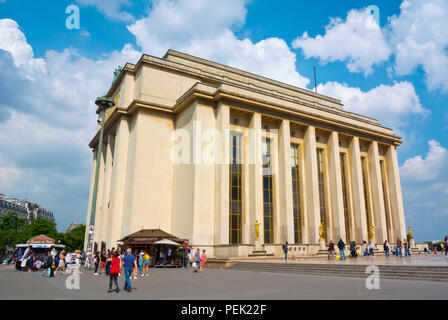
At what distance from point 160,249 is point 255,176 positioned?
453 inches

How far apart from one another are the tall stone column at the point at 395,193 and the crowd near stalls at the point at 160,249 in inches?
1198

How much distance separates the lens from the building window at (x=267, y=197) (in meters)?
33.1

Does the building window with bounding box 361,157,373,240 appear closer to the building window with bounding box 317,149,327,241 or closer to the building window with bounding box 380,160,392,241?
the building window with bounding box 380,160,392,241

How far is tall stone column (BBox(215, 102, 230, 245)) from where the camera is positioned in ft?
94.5

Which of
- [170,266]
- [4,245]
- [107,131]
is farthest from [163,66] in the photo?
[4,245]

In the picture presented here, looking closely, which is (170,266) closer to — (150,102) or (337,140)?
(150,102)

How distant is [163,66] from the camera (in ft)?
120

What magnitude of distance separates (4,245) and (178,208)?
180 feet

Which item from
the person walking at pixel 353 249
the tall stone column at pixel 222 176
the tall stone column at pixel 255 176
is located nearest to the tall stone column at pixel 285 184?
the tall stone column at pixel 255 176

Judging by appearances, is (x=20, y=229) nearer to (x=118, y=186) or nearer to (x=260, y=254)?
(x=118, y=186)

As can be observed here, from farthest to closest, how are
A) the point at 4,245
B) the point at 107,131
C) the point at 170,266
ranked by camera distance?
the point at 4,245 → the point at 107,131 → the point at 170,266

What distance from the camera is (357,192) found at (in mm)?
39188

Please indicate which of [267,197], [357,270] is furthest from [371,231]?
[357,270]
